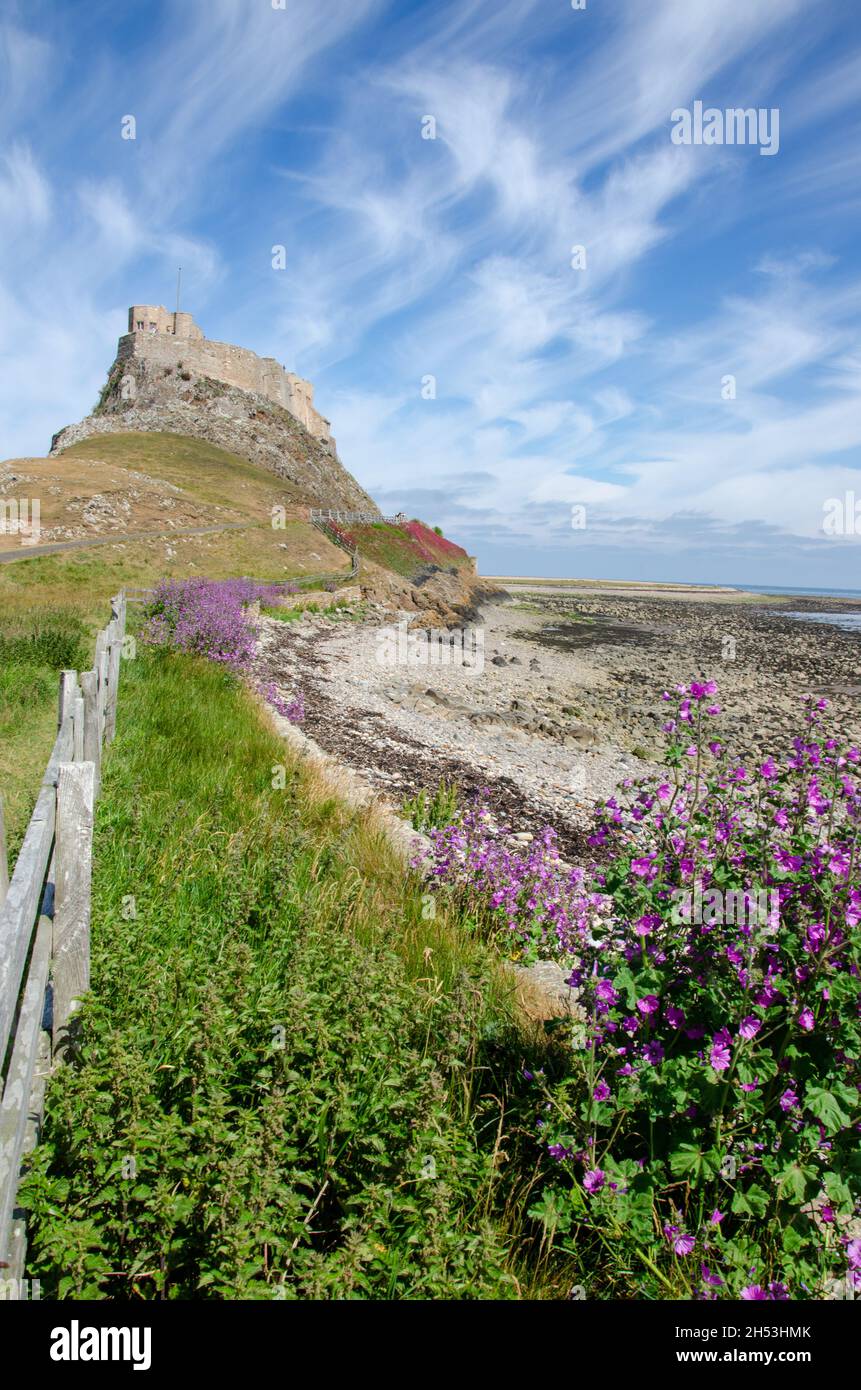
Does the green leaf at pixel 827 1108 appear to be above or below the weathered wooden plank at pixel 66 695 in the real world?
below

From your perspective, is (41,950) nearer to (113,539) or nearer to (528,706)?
(528,706)

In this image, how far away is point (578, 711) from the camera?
2030 centimetres

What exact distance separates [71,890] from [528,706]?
55.0ft

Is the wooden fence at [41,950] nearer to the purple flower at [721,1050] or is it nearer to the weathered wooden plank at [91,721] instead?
the weathered wooden plank at [91,721]

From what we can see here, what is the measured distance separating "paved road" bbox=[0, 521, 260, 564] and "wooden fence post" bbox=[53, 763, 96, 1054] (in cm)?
2449

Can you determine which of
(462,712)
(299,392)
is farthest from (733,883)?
(299,392)

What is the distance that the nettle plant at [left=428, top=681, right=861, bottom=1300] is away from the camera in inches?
94.9

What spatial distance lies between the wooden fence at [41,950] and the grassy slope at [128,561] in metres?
1.89

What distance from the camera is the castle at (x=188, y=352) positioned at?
7219 cm

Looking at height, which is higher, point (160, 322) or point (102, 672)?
point (160, 322)

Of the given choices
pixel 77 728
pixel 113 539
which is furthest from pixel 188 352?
pixel 77 728

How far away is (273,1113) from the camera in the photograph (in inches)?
90.9

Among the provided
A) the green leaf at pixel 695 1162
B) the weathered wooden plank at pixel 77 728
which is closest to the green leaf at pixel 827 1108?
the green leaf at pixel 695 1162
